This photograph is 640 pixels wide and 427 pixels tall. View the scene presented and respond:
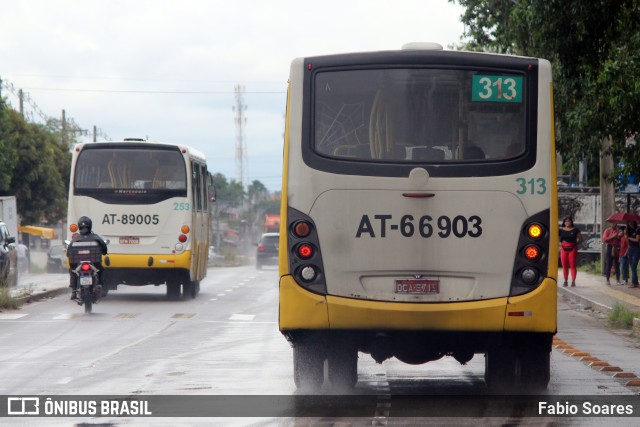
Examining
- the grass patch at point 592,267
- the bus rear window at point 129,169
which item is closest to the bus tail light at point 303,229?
the bus rear window at point 129,169

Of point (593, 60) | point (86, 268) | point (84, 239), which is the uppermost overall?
point (593, 60)

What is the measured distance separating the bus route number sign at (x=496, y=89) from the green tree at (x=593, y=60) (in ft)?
34.4

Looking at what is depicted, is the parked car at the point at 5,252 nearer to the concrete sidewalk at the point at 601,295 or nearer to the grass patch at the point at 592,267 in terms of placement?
the concrete sidewalk at the point at 601,295

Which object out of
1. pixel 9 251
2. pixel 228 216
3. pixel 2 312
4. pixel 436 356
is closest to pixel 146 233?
pixel 2 312

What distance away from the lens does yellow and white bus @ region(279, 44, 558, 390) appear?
34.0 ft

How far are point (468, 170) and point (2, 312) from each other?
14.5 meters

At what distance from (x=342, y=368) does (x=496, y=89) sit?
8.93 feet

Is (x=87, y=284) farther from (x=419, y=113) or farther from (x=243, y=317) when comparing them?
(x=419, y=113)

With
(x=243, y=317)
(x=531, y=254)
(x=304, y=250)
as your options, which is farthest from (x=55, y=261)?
(x=531, y=254)

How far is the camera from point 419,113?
10555mm

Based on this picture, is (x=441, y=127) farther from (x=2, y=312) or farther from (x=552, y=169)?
(x=2, y=312)

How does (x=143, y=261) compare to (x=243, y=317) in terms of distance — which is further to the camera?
(x=143, y=261)

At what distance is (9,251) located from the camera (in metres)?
31.8

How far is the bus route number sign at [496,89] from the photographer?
416 inches
